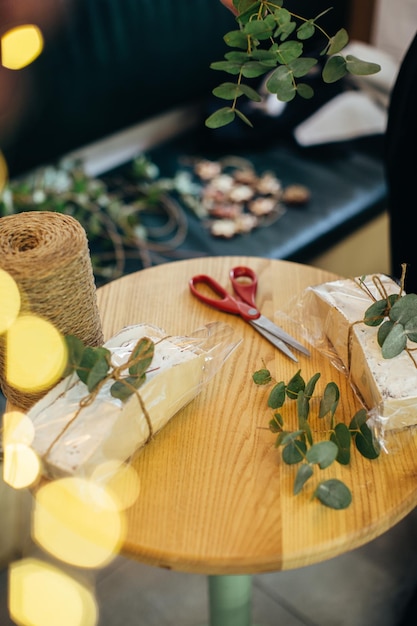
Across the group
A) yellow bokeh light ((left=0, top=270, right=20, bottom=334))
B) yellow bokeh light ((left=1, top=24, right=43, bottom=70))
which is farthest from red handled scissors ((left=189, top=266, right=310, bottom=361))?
yellow bokeh light ((left=1, top=24, right=43, bottom=70))

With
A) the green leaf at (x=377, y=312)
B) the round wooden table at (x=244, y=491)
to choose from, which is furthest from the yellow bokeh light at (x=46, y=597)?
the green leaf at (x=377, y=312)

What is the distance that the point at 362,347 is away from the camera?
74cm

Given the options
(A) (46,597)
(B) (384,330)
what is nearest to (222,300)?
(B) (384,330)

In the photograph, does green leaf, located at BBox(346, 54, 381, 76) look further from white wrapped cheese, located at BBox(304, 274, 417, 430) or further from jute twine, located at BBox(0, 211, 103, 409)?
jute twine, located at BBox(0, 211, 103, 409)

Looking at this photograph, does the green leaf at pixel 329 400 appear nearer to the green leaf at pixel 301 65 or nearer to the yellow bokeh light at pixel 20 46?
the green leaf at pixel 301 65

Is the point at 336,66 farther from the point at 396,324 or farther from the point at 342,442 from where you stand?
the point at 342,442

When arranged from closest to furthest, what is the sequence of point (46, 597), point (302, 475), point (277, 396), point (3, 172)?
point (302, 475)
point (277, 396)
point (46, 597)
point (3, 172)

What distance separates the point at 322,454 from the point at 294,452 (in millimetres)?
40

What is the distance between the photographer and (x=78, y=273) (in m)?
0.71

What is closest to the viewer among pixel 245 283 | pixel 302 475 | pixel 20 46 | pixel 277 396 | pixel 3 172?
pixel 302 475

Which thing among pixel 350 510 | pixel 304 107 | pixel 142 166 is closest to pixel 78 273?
pixel 350 510

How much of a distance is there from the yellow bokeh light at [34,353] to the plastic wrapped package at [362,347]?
354 millimetres

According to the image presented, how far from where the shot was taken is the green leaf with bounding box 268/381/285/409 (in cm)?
75

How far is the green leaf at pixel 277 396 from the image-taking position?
2.46 feet
